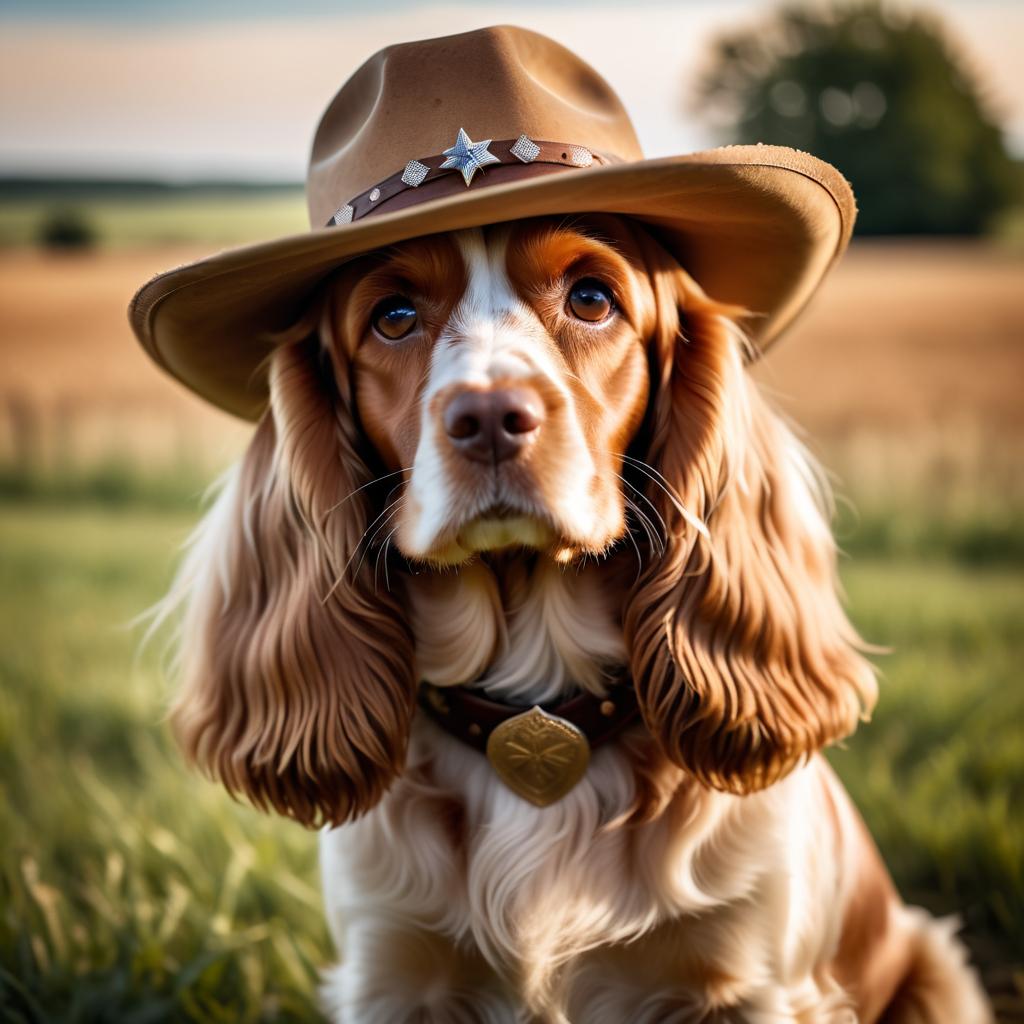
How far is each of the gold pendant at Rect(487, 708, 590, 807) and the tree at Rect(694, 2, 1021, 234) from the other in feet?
20.6

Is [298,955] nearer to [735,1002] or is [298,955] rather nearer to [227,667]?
[227,667]

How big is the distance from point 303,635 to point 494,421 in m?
0.64

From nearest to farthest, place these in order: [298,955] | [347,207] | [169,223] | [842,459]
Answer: [347,207] < [298,955] < [842,459] < [169,223]

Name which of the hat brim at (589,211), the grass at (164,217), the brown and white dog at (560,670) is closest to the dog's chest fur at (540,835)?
the brown and white dog at (560,670)

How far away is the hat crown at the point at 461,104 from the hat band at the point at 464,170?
31mm

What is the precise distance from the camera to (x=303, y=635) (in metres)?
2.00

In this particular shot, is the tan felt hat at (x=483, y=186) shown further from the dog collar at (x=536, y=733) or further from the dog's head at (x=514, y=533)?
the dog collar at (x=536, y=733)

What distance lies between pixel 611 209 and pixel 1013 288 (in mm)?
6362

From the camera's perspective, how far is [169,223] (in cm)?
710

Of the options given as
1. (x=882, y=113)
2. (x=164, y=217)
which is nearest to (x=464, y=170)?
(x=164, y=217)

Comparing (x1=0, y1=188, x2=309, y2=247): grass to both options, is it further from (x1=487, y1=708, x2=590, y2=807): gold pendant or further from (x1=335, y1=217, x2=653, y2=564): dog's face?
(x1=487, y1=708, x2=590, y2=807): gold pendant

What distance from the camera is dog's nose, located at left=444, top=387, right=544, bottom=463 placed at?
63.2 inches

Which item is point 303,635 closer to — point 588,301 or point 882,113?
point 588,301

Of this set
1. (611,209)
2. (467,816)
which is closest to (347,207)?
(611,209)
